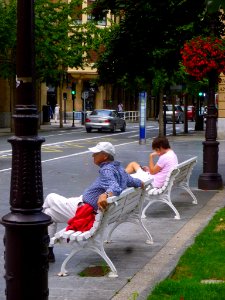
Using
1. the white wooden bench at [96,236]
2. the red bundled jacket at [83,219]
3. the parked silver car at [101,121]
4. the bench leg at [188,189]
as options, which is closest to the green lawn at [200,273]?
the white wooden bench at [96,236]

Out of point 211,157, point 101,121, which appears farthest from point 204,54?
point 101,121

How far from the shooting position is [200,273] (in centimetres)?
736

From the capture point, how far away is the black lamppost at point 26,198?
187 inches

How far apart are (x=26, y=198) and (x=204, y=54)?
10.4m

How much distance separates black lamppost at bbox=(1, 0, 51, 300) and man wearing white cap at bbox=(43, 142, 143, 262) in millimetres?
2600

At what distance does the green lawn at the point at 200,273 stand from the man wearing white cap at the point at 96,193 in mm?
990

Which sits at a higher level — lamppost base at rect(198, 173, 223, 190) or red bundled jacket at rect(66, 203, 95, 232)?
red bundled jacket at rect(66, 203, 95, 232)

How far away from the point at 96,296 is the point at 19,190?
6.91 feet

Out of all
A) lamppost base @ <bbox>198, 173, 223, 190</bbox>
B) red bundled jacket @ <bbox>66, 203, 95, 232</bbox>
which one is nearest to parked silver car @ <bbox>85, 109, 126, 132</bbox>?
lamppost base @ <bbox>198, 173, 223, 190</bbox>

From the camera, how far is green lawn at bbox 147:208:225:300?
21.1 feet

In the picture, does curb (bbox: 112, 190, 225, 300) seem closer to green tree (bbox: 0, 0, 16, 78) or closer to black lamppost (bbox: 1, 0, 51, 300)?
black lamppost (bbox: 1, 0, 51, 300)

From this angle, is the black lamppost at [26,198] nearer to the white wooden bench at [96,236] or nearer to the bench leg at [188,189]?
the white wooden bench at [96,236]

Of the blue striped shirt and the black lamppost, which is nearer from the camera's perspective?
the black lamppost

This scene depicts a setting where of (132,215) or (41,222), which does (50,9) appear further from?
(41,222)
